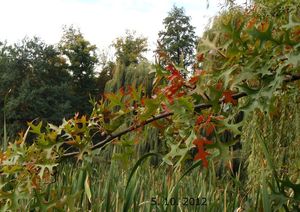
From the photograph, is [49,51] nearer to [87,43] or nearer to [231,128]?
[87,43]

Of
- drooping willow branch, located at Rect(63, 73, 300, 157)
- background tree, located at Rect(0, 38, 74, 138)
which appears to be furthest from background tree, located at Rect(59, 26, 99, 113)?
drooping willow branch, located at Rect(63, 73, 300, 157)

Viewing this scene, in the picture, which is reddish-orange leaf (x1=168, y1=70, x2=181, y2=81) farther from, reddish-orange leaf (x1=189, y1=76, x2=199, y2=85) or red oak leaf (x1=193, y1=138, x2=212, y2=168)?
red oak leaf (x1=193, y1=138, x2=212, y2=168)

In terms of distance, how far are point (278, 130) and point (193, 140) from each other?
207cm

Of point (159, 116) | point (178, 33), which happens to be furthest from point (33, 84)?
point (159, 116)

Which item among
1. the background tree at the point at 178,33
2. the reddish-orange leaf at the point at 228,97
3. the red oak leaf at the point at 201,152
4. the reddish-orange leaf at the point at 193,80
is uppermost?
Result: the background tree at the point at 178,33

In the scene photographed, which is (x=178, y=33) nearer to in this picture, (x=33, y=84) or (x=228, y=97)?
(x=33, y=84)

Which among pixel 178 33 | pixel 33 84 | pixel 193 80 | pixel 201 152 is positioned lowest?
pixel 201 152

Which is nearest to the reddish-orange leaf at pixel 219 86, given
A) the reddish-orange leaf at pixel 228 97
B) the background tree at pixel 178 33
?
the reddish-orange leaf at pixel 228 97

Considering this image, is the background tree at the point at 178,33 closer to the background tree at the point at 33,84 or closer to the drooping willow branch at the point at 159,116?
the background tree at the point at 33,84

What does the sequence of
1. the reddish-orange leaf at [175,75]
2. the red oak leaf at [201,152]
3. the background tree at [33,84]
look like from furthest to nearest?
1. the background tree at [33,84]
2. the reddish-orange leaf at [175,75]
3. the red oak leaf at [201,152]

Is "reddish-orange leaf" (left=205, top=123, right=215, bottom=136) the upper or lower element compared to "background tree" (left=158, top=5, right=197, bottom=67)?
lower

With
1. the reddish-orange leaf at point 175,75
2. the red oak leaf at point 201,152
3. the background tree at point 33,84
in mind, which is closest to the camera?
the red oak leaf at point 201,152

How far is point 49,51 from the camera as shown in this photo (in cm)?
1394

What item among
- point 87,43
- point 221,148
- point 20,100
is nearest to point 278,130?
point 221,148
